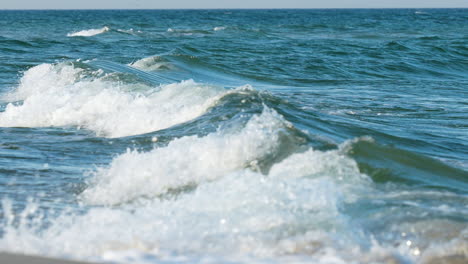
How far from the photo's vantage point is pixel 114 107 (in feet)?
33.9

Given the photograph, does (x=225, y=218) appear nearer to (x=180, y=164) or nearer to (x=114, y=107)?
(x=180, y=164)

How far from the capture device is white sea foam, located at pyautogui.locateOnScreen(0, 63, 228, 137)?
9.28m

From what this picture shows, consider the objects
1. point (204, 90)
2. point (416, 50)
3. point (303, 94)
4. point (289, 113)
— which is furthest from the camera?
point (416, 50)

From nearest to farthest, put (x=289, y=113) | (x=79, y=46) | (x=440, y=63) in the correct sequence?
(x=289, y=113) → (x=440, y=63) → (x=79, y=46)

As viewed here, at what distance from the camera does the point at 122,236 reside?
4305 millimetres

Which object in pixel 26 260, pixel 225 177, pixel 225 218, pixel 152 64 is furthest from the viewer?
pixel 152 64

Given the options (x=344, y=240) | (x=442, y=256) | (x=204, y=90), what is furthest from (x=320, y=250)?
(x=204, y=90)

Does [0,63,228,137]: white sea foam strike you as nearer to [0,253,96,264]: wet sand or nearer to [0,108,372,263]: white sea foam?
[0,108,372,263]: white sea foam

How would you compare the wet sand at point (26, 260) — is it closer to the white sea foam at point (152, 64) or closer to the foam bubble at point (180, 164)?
the foam bubble at point (180, 164)

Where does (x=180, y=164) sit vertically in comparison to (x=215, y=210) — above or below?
below

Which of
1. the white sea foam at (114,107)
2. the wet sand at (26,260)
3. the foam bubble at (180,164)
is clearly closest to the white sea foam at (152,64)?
the white sea foam at (114,107)

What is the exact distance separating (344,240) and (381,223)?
497 millimetres

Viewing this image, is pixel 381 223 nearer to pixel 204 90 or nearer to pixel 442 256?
pixel 442 256

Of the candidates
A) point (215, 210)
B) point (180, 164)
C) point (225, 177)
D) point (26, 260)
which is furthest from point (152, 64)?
point (26, 260)
